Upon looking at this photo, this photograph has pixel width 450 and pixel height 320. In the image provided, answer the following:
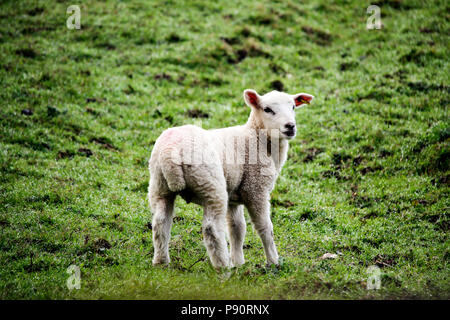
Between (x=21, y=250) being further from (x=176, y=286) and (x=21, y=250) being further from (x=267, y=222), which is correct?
(x=267, y=222)

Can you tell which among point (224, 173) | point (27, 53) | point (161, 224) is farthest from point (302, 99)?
point (27, 53)

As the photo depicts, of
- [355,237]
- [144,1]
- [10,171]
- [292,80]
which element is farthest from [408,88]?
[144,1]

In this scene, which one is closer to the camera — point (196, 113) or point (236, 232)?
point (236, 232)

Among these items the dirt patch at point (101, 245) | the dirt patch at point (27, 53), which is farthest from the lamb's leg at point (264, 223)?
the dirt patch at point (27, 53)

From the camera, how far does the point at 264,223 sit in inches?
260

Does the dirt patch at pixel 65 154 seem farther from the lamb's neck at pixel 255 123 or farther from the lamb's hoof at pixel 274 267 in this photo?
the lamb's hoof at pixel 274 267

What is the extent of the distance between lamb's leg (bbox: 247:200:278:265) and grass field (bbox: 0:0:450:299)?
0.93 feet

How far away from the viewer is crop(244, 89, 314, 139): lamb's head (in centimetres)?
686

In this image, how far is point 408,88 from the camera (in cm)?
1342

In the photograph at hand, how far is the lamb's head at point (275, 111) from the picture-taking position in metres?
6.86

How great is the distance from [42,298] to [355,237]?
18.3ft

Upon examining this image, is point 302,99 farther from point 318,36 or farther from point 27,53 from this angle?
point 318,36

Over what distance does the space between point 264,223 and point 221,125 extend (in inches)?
260

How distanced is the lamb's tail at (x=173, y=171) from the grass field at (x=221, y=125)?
4.03ft
